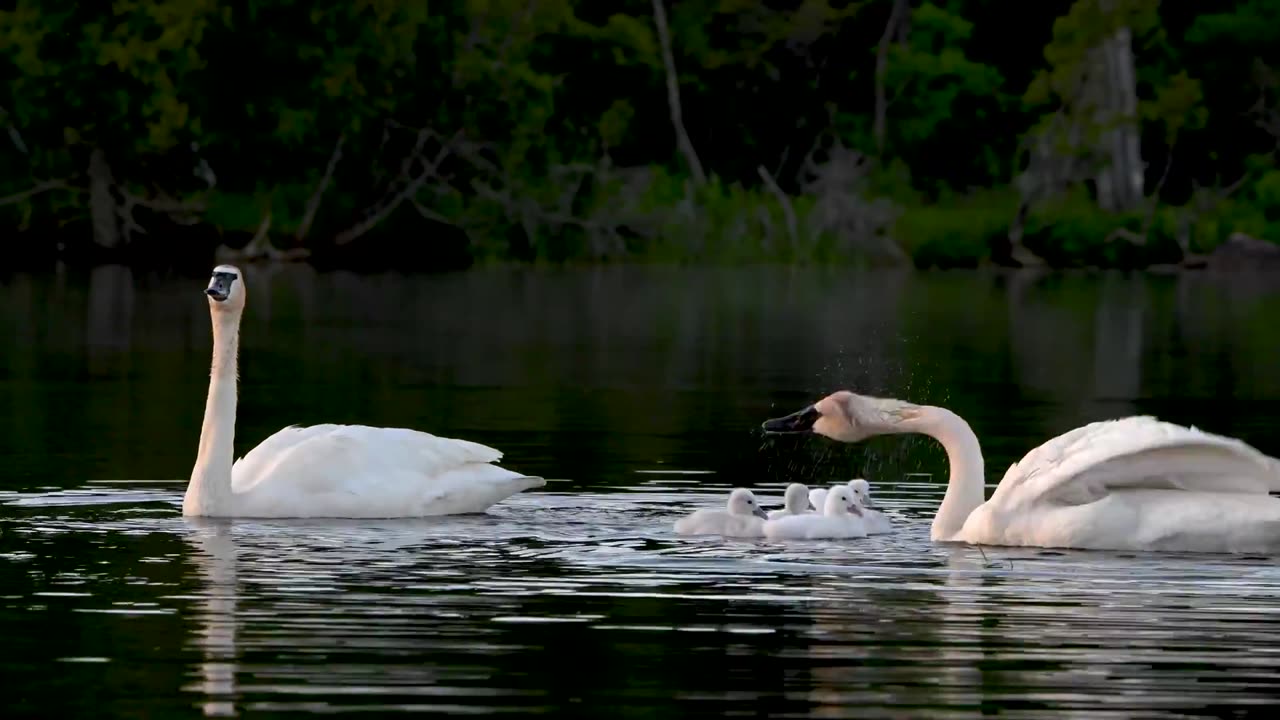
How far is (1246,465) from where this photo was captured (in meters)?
11.5

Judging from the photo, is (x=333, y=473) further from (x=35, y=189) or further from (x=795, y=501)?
(x=35, y=189)

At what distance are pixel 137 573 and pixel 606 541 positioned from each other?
2006 mm

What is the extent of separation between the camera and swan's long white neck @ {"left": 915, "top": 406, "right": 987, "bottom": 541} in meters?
12.0

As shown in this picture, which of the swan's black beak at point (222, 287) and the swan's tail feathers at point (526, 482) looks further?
the swan's black beak at point (222, 287)

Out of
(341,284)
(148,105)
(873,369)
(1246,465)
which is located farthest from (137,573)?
(148,105)

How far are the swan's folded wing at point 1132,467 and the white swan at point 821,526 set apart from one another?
0.63 meters

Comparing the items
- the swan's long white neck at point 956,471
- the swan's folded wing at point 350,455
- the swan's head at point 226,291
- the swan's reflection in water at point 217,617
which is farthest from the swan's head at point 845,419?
the swan's head at point 226,291

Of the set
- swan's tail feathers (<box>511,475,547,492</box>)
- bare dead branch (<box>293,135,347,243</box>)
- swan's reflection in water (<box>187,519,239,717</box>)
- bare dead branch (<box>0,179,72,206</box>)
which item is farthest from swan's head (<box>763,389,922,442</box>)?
bare dead branch (<box>293,135,347,243</box>)

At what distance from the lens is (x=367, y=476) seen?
42.6ft

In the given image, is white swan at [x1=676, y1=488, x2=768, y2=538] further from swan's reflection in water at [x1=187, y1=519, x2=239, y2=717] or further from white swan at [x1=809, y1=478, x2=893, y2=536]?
swan's reflection in water at [x1=187, y1=519, x2=239, y2=717]

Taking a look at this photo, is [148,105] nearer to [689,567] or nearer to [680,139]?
[680,139]

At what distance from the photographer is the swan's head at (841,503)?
12125 millimetres

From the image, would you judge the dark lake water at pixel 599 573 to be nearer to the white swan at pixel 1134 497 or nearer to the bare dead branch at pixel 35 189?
the white swan at pixel 1134 497

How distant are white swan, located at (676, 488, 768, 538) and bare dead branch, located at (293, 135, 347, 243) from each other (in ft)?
145
